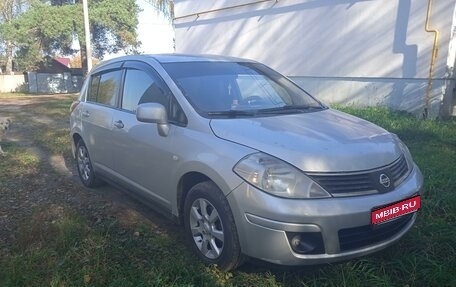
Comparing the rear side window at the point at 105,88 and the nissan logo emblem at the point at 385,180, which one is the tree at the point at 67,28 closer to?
the rear side window at the point at 105,88

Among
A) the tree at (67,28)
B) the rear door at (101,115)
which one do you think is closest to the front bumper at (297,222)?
the rear door at (101,115)

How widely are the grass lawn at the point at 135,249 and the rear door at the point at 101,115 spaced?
1.65ft

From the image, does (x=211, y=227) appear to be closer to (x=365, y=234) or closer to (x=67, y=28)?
(x=365, y=234)

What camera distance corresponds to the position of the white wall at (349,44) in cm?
876

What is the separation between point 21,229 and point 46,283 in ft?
3.58

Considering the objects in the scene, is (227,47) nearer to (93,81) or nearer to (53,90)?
(93,81)

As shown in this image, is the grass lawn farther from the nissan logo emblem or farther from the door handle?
the door handle

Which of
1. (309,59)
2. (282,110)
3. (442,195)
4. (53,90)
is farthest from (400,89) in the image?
(53,90)

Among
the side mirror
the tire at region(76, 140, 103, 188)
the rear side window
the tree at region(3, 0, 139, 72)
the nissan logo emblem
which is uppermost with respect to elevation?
the tree at region(3, 0, 139, 72)

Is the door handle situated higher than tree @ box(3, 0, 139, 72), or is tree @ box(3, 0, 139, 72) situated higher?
tree @ box(3, 0, 139, 72)

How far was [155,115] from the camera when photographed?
11.0 feet

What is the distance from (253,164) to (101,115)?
247 cm

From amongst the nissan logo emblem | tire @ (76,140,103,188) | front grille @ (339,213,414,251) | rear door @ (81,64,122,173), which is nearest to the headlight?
front grille @ (339,213,414,251)

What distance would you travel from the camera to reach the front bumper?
259 centimetres
